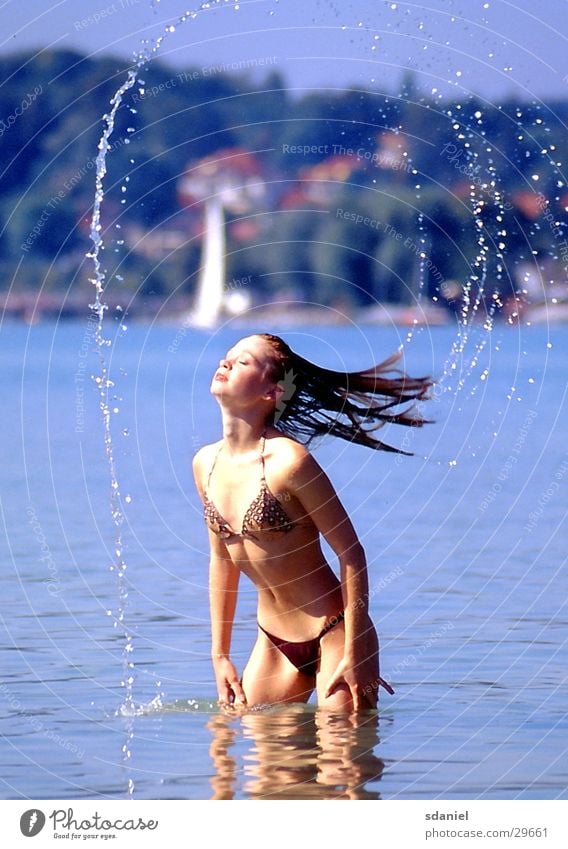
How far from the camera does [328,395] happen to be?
10398 mm

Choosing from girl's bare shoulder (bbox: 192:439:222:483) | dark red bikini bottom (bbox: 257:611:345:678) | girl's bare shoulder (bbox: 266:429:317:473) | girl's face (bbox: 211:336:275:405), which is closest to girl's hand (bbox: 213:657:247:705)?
dark red bikini bottom (bbox: 257:611:345:678)

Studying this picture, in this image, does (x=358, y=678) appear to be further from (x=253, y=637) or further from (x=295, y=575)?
(x=253, y=637)

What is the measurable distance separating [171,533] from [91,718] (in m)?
8.01

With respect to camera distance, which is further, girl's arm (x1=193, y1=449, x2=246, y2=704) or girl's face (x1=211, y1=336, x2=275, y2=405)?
girl's arm (x1=193, y1=449, x2=246, y2=704)

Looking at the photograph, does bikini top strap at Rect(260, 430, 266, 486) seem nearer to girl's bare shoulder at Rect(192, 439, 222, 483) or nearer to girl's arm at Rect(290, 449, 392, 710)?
girl's arm at Rect(290, 449, 392, 710)

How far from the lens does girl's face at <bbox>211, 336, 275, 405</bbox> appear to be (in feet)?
32.4

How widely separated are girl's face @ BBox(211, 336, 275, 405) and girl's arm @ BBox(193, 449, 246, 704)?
0.70 meters

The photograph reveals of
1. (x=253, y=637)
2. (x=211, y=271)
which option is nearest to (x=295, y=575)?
(x=253, y=637)

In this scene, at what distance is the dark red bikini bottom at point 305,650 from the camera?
10070 millimetres

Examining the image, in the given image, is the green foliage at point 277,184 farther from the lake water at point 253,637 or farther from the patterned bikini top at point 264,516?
the patterned bikini top at point 264,516

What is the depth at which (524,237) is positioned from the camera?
59.0 metres

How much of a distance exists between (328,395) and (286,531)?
0.84m

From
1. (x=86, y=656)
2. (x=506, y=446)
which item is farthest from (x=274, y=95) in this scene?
(x=86, y=656)

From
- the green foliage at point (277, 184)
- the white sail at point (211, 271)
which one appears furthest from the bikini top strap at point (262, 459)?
the white sail at point (211, 271)
